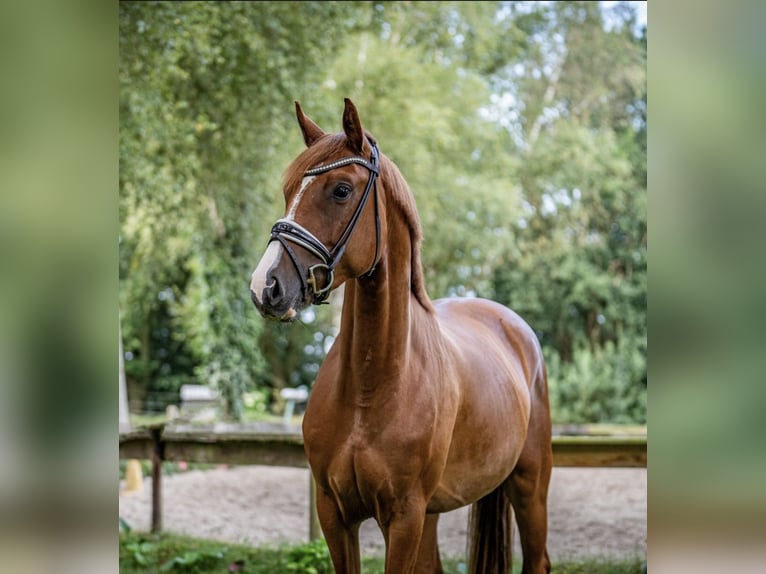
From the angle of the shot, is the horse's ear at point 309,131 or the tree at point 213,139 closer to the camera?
the horse's ear at point 309,131

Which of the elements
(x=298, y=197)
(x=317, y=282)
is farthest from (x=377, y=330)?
(x=298, y=197)

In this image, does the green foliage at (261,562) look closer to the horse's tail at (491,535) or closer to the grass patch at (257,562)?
the grass patch at (257,562)

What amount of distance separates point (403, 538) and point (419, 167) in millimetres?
11565

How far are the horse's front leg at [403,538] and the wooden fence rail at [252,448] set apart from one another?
2.71 m

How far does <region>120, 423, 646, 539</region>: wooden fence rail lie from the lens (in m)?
5.15

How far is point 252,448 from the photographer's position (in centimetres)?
575

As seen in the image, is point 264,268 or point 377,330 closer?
point 264,268

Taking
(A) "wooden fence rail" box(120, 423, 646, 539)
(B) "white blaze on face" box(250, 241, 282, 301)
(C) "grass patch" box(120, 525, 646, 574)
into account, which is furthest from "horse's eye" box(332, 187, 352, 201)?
(A) "wooden fence rail" box(120, 423, 646, 539)

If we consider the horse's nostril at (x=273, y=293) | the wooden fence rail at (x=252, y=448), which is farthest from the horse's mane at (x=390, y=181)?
the wooden fence rail at (x=252, y=448)

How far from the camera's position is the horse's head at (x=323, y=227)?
2.16m

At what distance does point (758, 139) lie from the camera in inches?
39.0

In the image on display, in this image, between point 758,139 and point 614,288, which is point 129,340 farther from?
point 758,139

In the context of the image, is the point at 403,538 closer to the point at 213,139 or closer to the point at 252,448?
the point at 252,448

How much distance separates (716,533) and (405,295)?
1.75 m
